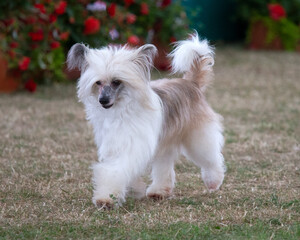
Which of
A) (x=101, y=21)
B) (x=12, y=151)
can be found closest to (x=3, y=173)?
(x=12, y=151)

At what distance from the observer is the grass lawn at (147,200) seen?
156 inches

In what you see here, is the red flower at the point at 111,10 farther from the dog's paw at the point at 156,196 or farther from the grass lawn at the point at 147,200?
the dog's paw at the point at 156,196

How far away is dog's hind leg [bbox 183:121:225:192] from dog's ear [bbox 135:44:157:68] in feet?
2.56

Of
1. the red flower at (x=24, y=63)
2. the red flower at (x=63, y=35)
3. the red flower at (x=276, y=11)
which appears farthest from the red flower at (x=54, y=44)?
the red flower at (x=276, y=11)

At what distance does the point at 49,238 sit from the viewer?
12.4 ft

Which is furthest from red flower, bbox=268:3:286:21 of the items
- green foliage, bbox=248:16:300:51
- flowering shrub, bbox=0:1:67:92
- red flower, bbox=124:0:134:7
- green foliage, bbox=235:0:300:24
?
flowering shrub, bbox=0:1:67:92

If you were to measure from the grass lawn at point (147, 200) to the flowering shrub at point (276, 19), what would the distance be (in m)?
5.78

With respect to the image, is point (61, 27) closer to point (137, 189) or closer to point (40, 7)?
point (40, 7)

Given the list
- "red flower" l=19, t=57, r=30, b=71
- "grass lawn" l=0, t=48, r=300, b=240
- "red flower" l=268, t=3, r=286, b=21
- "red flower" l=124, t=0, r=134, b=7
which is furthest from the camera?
"red flower" l=268, t=3, r=286, b=21

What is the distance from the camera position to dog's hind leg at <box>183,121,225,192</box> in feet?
16.3

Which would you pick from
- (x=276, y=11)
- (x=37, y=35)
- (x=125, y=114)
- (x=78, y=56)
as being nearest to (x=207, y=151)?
(x=125, y=114)

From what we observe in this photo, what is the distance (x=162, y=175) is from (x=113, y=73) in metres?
1.05

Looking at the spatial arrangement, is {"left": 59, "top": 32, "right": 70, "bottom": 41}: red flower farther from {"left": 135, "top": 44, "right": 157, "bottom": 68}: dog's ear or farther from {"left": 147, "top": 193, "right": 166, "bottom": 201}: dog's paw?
{"left": 135, "top": 44, "right": 157, "bottom": 68}: dog's ear

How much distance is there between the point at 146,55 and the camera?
4453 mm
